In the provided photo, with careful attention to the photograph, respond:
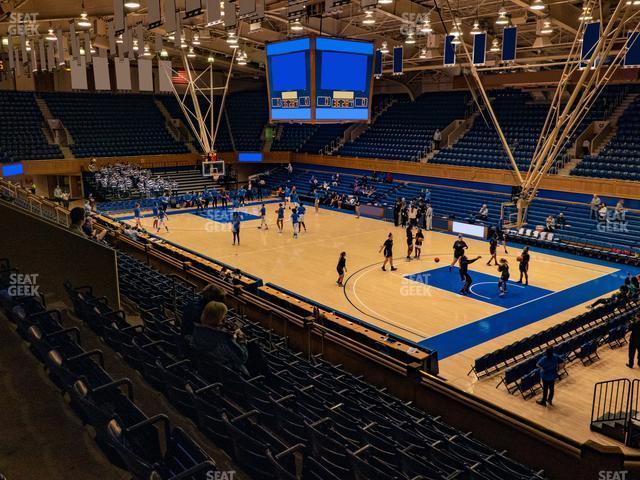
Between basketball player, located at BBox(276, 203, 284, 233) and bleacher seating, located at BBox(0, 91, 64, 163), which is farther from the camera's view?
bleacher seating, located at BBox(0, 91, 64, 163)

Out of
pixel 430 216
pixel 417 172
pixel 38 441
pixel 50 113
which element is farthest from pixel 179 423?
pixel 50 113

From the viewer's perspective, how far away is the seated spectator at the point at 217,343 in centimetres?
574

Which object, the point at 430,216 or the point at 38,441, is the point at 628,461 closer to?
the point at 38,441

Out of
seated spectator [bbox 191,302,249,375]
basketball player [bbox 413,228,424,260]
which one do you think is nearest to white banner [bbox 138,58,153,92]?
basketball player [bbox 413,228,424,260]

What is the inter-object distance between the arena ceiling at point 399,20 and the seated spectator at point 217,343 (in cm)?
815

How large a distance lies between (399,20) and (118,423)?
76.5ft

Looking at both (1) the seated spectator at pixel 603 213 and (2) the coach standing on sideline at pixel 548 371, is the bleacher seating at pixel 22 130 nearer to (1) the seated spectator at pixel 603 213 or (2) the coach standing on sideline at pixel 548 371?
(2) the coach standing on sideline at pixel 548 371

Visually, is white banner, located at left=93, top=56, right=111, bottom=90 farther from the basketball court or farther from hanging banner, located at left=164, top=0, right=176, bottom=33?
hanging banner, located at left=164, top=0, right=176, bottom=33

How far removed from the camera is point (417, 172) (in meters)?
34.8

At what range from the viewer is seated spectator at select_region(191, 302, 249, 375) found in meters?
5.74

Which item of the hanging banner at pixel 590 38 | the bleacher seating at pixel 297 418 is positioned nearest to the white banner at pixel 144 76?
the bleacher seating at pixel 297 418

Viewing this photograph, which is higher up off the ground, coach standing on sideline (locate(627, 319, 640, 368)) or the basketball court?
coach standing on sideline (locate(627, 319, 640, 368))

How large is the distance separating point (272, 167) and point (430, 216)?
20.9 m

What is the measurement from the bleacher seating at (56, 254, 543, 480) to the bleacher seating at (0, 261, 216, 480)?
20.8 inches
